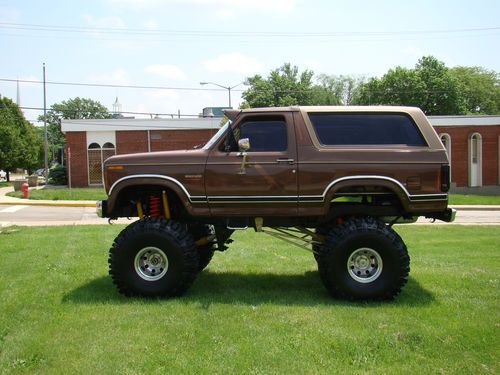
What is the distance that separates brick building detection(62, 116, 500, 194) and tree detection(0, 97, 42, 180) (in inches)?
507

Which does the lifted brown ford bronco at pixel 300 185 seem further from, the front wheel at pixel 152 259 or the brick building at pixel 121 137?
the brick building at pixel 121 137

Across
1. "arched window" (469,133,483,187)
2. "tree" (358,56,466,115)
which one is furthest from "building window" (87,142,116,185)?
"tree" (358,56,466,115)

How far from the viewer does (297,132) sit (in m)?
6.47

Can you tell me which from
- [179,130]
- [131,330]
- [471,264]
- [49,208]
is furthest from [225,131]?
[179,130]

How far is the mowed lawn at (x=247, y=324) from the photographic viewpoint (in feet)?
14.1

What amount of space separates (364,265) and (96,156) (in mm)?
33063

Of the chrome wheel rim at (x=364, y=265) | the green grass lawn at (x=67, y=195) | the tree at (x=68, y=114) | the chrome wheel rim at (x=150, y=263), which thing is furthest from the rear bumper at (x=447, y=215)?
the tree at (x=68, y=114)

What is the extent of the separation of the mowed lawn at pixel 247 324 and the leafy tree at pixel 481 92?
266 feet

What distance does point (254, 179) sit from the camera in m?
6.37

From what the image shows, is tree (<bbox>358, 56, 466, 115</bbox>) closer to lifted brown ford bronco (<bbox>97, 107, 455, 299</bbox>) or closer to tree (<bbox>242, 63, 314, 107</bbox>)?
tree (<bbox>242, 63, 314, 107</bbox>)

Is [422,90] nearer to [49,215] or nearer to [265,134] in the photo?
[49,215]

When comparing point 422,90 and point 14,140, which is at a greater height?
point 422,90

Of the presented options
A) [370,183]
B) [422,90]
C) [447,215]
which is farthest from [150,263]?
[422,90]

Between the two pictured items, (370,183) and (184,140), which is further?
(184,140)
